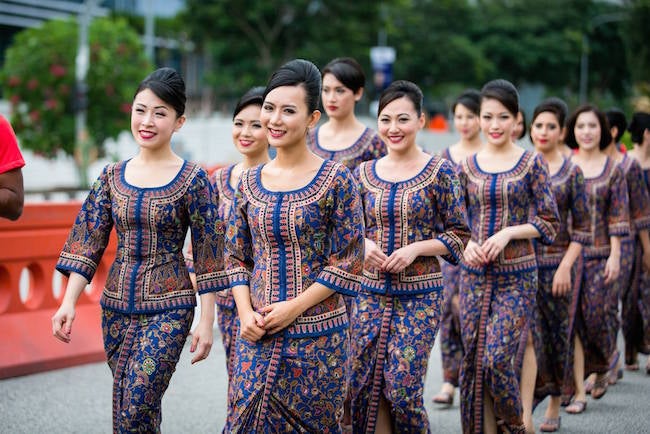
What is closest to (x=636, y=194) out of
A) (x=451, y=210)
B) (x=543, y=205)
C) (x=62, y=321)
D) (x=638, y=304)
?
(x=638, y=304)

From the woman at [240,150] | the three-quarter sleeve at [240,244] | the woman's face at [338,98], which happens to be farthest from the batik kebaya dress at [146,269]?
the woman's face at [338,98]

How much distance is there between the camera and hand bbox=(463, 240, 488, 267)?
6.26 meters

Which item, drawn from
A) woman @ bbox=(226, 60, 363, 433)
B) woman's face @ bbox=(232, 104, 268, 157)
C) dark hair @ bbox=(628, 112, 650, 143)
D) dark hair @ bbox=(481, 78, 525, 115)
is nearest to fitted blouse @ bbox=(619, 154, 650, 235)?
dark hair @ bbox=(628, 112, 650, 143)

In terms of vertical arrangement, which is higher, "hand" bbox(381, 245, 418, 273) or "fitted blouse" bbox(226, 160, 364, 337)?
"fitted blouse" bbox(226, 160, 364, 337)

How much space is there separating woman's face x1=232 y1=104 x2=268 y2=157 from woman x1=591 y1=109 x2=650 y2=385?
343cm

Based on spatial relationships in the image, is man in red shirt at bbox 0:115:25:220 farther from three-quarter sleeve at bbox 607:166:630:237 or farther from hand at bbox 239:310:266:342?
three-quarter sleeve at bbox 607:166:630:237

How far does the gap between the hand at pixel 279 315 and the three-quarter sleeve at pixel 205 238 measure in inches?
27.0

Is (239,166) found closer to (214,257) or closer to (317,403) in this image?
(214,257)

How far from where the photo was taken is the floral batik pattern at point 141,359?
4.71 meters

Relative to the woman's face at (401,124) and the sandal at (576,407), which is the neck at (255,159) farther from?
the sandal at (576,407)

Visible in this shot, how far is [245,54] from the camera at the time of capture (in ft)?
154

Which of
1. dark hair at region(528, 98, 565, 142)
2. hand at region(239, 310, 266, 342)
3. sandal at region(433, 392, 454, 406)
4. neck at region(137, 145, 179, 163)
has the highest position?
dark hair at region(528, 98, 565, 142)

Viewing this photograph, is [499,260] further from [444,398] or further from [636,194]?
[636,194]

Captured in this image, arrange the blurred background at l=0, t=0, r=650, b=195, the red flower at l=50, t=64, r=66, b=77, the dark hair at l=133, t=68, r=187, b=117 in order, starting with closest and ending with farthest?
the dark hair at l=133, t=68, r=187, b=117 → the red flower at l=50, t=64, r=66, b=77 → the blurred background at l=0, t=0, r=650, b=195
